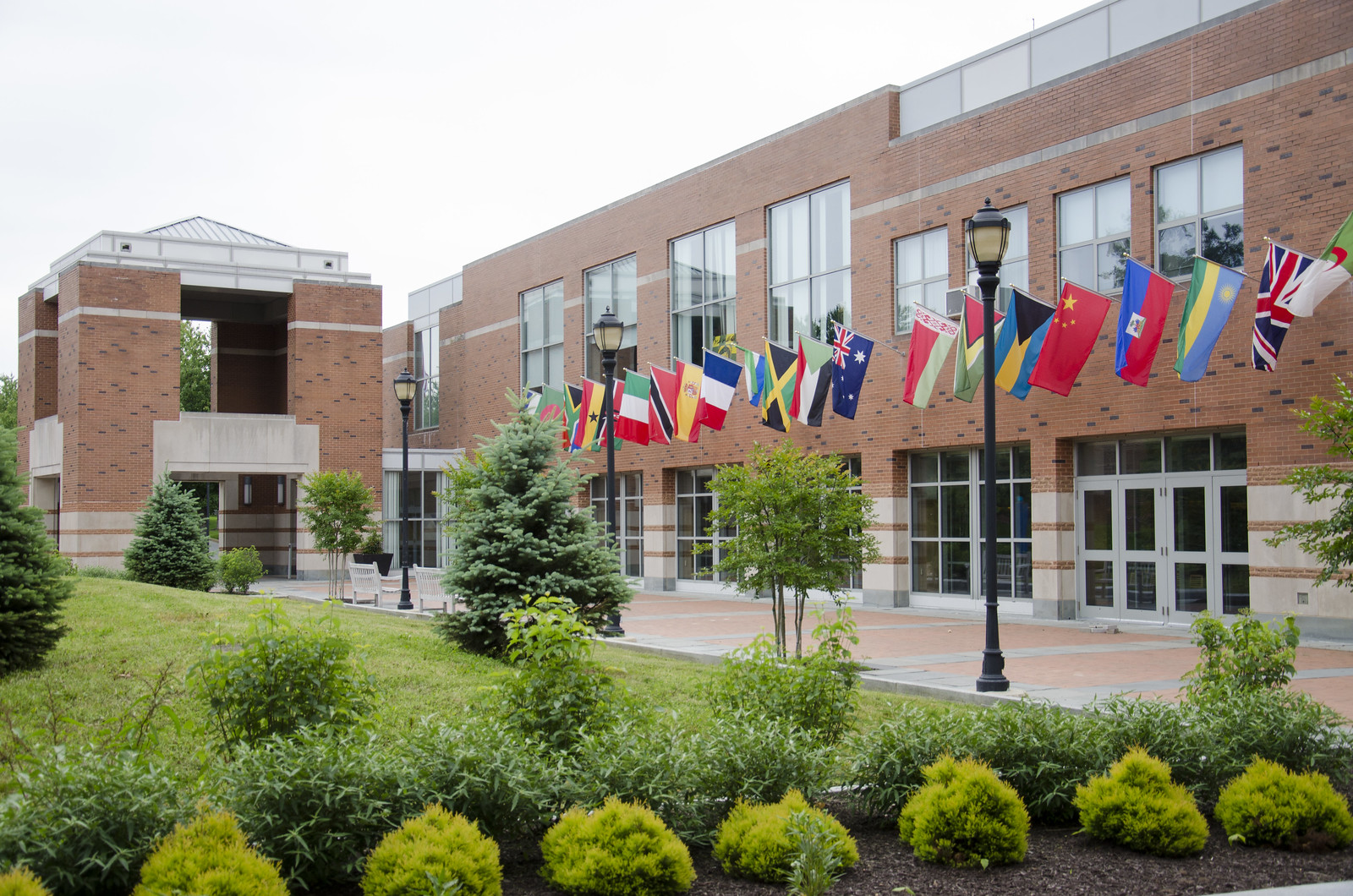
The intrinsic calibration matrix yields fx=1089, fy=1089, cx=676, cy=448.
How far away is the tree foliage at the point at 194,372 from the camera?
226ft

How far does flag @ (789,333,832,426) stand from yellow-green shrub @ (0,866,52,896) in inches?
766

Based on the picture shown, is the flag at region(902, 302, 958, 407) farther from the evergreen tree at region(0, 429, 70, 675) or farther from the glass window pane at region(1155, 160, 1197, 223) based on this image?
the evergreen tree at region(0, 429, 70, 675)

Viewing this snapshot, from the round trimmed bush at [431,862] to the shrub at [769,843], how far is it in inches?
47.4

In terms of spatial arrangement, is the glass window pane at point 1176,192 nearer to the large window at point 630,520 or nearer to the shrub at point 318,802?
the large window at point 630,520

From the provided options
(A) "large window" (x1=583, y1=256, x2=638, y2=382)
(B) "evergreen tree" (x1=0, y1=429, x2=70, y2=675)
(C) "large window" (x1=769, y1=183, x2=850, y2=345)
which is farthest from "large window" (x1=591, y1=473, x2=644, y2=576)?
(B) "evergreen tree" (x1=0, y1=429, x2=70, y2=675)

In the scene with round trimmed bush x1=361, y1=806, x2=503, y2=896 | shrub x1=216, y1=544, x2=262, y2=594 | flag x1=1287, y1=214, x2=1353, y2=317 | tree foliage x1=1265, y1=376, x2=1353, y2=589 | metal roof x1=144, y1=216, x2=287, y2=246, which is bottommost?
shrub x1=216, y1=544, x2=262, y2=594

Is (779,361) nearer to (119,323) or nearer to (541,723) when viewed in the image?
(541,723)

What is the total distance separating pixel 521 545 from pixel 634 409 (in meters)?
15.2

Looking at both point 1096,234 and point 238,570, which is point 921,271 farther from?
point 238,570

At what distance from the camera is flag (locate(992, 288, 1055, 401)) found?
741 inches

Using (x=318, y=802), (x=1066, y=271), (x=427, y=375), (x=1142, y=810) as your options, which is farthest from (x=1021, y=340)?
(x=427, y=375)

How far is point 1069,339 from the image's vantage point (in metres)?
18.8

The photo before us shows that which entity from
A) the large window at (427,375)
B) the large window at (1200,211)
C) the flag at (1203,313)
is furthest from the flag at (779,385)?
the large window at (427,375)

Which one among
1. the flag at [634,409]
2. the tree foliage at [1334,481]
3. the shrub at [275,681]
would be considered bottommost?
the shrub at [275,681]
